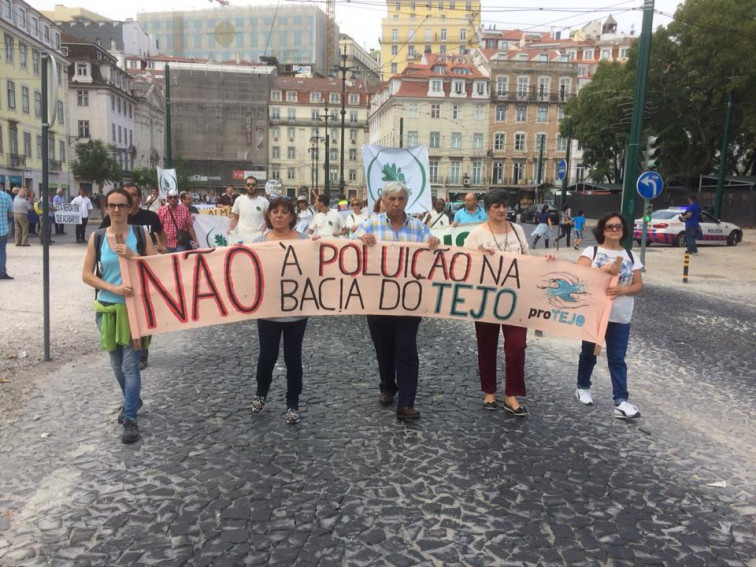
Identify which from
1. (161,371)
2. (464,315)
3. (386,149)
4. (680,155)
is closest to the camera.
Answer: (464,315)

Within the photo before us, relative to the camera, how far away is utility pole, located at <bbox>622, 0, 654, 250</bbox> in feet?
41.2

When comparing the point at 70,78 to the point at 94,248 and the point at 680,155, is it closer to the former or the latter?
the point at 680,155

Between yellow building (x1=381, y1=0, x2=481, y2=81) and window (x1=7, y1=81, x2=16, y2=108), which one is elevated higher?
yellow building (x1=381, y1=0, x2=481, y2=81)

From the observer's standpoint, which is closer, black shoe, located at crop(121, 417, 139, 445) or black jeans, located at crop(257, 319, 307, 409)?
black shoe, located at crop(121, 417, 139, 445)

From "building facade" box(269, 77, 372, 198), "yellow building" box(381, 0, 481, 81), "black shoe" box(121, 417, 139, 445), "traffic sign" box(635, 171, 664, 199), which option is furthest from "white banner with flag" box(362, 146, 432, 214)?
"yellow building" box(381, 0, 481, 81)

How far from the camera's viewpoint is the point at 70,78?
204 feet

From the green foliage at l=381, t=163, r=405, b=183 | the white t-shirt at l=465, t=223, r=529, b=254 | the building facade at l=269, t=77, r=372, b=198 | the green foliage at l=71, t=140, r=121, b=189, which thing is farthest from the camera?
the building facade at l=269, t=77, r=372, b=198

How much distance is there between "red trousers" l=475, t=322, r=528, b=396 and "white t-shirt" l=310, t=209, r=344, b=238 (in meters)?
5.00

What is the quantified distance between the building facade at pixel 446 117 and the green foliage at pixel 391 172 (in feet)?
207

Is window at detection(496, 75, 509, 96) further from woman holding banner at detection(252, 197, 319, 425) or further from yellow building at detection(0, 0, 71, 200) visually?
woman holding banner at detection(252, 197, 319, 425)

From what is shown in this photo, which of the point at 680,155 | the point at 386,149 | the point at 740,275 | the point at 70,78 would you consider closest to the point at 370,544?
the point at 386,149

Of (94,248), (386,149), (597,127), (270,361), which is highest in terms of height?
(597,127)

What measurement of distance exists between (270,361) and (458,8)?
111 metres

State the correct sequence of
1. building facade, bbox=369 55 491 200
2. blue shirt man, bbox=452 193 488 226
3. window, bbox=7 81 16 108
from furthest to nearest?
building facade, bbox=369 55 491 200 → window, bbox=7 81 16 108 → blue shirt man, bbox=452 193 488 226
